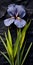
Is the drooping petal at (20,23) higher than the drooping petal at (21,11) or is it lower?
lower

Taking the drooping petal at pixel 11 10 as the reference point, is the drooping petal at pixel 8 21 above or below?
below

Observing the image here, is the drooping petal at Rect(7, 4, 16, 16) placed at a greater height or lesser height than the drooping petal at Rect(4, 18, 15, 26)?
greater

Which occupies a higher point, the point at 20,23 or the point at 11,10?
the point at 11,10

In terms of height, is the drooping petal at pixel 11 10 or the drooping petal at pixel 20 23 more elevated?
the drooping petal at pixel 11 10

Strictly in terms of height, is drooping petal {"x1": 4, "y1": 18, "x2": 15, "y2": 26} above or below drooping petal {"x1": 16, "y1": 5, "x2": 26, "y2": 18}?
below

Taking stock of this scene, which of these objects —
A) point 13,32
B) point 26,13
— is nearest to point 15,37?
point 13,32

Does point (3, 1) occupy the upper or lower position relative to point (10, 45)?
upper

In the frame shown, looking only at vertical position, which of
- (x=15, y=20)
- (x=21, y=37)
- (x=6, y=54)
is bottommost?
(x=6, y=54)

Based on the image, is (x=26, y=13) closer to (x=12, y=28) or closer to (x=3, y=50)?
(x=12, y=28)
